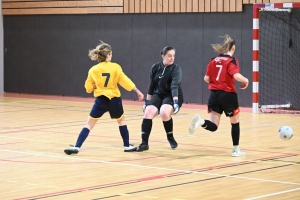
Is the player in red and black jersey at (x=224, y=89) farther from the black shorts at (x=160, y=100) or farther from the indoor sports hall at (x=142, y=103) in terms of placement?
the black shorts at (x=160, y=100)

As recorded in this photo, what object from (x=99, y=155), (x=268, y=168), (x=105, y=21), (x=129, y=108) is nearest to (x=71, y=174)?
(x=99, y=155)

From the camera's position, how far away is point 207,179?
764cm

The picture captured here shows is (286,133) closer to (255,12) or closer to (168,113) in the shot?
(168,113)

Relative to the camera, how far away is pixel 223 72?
30.6 ft

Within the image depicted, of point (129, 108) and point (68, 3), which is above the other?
point (68, 3)

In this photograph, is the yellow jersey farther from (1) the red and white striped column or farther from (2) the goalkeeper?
(1) the red and white striped column

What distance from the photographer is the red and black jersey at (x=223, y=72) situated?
30.4 ft

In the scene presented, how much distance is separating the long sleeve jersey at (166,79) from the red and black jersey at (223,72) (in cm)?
58

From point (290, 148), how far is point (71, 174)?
3.73 meters

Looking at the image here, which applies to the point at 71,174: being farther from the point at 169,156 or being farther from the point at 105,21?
the point at 105,21

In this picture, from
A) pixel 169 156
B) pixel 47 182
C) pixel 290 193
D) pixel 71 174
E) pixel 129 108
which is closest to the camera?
pixel 290 193

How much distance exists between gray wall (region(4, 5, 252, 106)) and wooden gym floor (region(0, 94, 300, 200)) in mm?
4525

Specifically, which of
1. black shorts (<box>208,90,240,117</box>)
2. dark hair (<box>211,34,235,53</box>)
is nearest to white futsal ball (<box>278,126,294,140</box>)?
black shorts (<box>208,90,240,117</box>)

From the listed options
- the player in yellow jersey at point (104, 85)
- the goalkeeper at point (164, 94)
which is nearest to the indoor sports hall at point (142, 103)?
the goalkeeper at point (164, 94)
